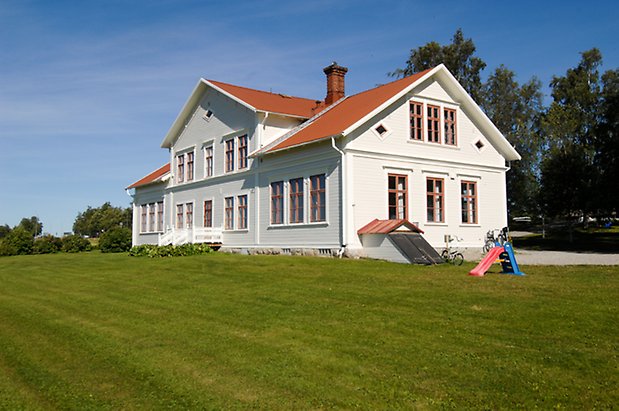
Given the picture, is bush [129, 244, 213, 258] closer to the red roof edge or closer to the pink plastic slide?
the red roof edge

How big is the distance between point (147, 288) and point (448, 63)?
3655 cm

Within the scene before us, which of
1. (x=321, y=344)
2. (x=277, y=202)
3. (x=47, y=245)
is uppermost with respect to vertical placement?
(x=277, y=202)

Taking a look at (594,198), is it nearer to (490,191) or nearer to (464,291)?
(490,191)

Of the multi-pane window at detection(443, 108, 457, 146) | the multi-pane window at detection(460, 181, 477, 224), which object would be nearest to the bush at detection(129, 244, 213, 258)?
the multi-pane window at detection(460, 181, 477, 224)

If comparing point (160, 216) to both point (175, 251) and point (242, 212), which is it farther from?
point (175, 251)

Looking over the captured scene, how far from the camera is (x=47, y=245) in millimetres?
37281

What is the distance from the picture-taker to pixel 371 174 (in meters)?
21.9

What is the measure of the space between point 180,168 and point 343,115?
13116 millimetres

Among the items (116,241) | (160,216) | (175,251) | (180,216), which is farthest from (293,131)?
(116,241)

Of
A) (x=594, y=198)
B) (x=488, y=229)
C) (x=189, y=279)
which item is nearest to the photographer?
(x=189, y=279)

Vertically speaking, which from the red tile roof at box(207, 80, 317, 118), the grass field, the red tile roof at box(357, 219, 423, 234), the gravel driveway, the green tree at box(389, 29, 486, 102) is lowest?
the grass field

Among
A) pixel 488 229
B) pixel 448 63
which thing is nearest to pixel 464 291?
pixel 488 229

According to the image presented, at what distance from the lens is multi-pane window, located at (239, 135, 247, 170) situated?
27062 millimetres

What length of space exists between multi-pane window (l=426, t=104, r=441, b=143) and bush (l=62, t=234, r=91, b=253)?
82.7ft
